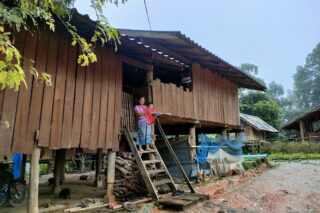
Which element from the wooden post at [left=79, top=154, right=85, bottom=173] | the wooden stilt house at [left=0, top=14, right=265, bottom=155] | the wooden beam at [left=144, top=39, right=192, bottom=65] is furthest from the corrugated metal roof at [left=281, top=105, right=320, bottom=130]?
the wooden post at [left=79, top=154, right=85, bottom=173]

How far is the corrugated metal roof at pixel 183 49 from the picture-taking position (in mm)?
6662

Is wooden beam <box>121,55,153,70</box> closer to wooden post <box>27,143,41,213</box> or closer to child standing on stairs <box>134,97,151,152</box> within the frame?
child standing on stairs <box>134,97,151,152</box>

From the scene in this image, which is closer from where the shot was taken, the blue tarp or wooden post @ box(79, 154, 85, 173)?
the blue tarp

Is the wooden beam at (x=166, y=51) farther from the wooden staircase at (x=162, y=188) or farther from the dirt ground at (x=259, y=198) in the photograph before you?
the dirt ground at (x=259, y=198)

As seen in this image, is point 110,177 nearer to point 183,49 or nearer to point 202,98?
point 183,49

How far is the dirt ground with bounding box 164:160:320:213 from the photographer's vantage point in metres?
4.88

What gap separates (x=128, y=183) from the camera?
596cm

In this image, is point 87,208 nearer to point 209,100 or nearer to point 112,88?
point 112,88

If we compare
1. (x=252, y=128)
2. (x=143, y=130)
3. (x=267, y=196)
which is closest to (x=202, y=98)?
(x=143, y=130)

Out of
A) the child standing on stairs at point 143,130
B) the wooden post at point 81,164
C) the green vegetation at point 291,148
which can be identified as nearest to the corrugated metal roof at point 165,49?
the child standing on stairs at point 143,130

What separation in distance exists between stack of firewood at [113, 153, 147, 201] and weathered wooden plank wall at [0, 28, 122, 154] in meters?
1.03

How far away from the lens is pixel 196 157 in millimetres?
8648

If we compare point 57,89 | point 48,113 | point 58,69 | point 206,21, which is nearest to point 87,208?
point 48,113

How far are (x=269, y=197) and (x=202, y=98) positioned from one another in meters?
4.76
